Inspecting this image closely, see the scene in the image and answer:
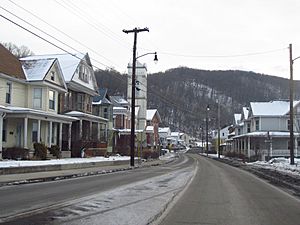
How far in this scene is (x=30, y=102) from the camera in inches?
1564

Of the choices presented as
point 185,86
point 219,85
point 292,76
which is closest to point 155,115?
point 185,86

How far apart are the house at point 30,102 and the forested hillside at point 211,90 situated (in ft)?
172

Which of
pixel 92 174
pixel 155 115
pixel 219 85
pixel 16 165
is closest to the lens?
pixel 16 165

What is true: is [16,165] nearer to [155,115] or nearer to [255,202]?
[255,202]

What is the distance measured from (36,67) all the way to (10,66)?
137 inches

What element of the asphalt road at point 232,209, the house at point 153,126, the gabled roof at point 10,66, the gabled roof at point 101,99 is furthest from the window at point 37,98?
the house at point 153,126

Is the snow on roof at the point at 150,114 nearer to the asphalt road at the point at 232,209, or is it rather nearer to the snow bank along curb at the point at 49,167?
the snow bank along curb at the point at 49,167

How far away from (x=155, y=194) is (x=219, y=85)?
117 metres

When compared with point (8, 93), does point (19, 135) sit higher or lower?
lower

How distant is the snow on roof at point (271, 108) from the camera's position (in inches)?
2820

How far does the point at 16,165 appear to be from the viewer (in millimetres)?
26047

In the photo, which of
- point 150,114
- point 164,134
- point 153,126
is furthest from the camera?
point 164,134

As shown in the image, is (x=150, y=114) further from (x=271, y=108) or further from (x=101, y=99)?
(x=101, y=99)

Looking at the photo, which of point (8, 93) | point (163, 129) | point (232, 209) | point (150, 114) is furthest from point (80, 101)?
point (163, 129)
